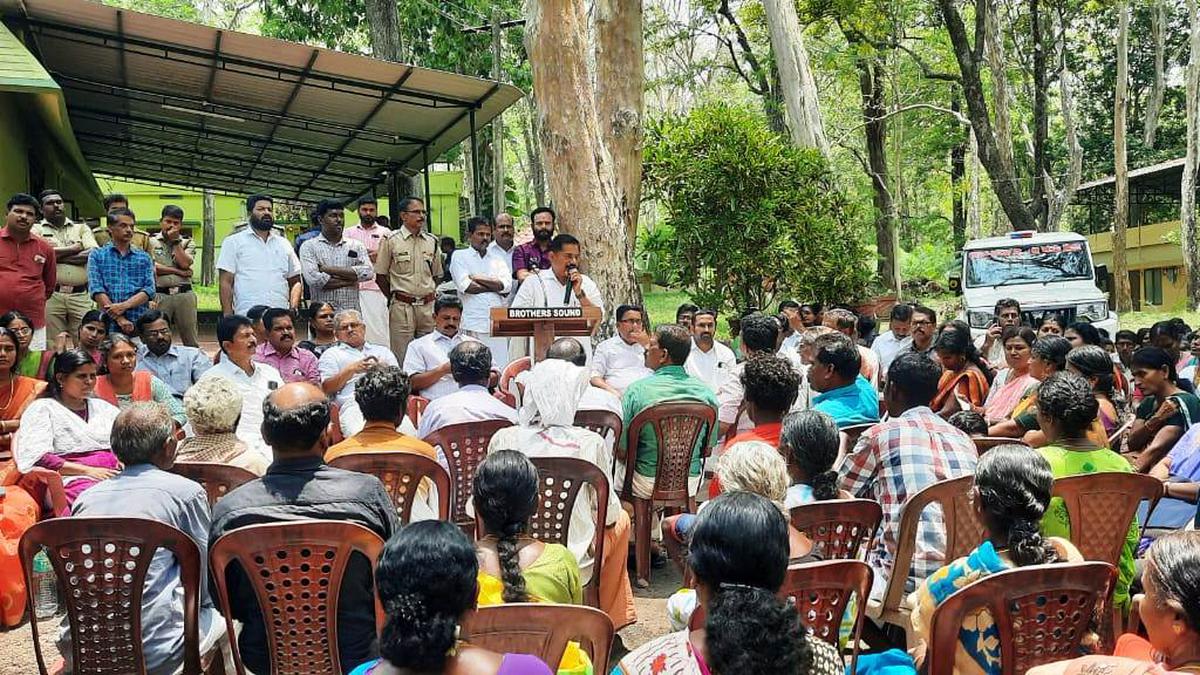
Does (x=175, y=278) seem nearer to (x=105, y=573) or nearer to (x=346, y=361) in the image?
Result: (x=346, y=361)

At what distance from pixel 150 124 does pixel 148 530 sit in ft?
49.3

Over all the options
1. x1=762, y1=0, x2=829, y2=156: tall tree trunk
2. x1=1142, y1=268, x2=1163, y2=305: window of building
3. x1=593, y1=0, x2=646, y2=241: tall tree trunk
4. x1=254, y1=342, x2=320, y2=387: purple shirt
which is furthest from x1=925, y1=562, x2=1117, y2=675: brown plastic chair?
x1=1142, y1=268, x2=1163, y2=305: window of building

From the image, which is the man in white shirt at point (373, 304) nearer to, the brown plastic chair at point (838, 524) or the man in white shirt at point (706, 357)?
the man in white shirt at point (706, 357)

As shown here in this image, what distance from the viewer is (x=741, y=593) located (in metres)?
2.12

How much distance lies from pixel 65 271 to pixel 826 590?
25.7 feet

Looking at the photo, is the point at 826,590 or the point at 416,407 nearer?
the point at 826,590

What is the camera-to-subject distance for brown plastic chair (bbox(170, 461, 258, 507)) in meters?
3.93

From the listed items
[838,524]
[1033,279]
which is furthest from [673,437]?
[1033,279]

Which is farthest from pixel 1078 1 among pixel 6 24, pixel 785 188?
pixel 6 24

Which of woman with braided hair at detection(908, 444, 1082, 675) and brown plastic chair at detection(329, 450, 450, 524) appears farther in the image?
brown plastic chair at detection(329, 450, 450, 524)

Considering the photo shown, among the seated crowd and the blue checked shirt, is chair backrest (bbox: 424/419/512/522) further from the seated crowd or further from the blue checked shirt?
the blue checked shirt

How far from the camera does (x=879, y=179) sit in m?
24.0

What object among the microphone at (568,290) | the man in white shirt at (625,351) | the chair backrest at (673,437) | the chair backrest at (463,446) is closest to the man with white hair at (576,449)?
the chair backrest at (463,446)

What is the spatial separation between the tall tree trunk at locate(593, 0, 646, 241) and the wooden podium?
15.3ft
